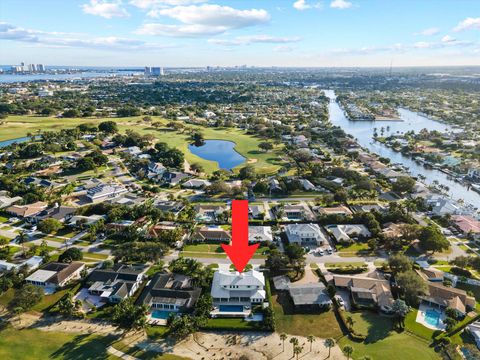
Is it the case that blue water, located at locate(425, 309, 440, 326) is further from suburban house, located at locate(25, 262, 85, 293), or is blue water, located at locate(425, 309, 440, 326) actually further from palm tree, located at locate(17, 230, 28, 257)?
palm tree, located at locate(17, 230, 28, 257)

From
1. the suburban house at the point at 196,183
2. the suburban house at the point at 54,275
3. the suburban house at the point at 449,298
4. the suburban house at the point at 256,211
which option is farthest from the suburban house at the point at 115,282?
the suburban house at the point at 449,298

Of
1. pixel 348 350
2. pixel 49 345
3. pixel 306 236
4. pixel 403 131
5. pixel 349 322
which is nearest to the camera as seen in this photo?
pixel 348 350

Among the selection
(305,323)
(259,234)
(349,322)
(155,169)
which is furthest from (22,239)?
(349,322)

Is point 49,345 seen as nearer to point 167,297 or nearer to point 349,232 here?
point 167,297

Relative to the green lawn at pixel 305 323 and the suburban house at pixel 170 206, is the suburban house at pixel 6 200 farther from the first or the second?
the green lawn at pixel 305 323

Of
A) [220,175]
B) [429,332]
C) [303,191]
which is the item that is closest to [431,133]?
[303,191]

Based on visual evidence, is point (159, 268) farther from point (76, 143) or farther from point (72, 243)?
point (76, 143)
